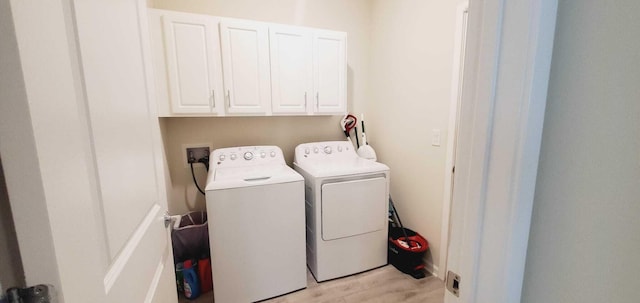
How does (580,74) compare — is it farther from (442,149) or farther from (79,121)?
(442,149)

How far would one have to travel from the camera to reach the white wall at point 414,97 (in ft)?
6.21

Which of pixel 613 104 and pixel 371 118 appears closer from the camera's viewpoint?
pixel 613 104

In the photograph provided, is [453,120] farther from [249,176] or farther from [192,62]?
[192,62]

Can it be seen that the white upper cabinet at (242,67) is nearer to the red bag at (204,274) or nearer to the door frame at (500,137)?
the red bag at (204,274)

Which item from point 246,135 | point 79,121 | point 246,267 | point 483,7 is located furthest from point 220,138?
point 483,7

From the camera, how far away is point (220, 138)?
88.4 inches

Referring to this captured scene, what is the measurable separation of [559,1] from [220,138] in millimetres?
2254

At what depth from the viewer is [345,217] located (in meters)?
1.96

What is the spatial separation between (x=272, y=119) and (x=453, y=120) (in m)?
1.57

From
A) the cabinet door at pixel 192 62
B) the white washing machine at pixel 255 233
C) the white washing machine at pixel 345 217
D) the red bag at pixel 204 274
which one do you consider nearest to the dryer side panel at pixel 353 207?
the white washing machine at pixel 345 217

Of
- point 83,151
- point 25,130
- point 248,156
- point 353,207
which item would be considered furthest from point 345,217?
point 25,130

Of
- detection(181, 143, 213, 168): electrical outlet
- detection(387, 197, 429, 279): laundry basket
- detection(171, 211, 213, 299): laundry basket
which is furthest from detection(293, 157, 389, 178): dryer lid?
detection(171, 211, 213, 299): laundry basket

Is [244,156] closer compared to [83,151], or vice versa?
[83,151]

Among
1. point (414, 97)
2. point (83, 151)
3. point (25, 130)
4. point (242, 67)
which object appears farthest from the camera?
point (414, 97)
